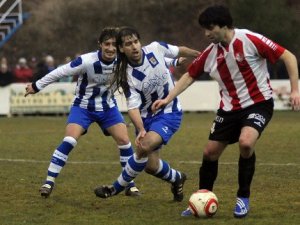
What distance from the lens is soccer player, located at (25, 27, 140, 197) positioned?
31.9ft

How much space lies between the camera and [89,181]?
10789 mm

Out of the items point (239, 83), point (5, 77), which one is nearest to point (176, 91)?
point (239, 83)

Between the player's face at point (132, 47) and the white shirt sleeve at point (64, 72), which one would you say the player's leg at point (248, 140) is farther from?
the white shirt sleeve at point (64, 72)

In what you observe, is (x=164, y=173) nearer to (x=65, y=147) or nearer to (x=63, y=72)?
(x=65, y=147)

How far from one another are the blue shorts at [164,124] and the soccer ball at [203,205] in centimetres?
88

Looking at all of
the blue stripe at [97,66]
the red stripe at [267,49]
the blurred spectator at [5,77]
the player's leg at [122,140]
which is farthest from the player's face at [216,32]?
the blurred spectator at [5,77]

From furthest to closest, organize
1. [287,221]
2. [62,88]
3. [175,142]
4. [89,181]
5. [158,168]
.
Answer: [62,88], [175,142], [89,181], [158,168], [287,221]

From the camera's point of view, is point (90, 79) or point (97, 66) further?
point (90, 79)

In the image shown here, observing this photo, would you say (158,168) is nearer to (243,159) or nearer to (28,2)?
(243,159)

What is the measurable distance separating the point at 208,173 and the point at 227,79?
0.90 metres

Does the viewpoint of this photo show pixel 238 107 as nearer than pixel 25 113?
Yes

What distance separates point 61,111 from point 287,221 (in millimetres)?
19345

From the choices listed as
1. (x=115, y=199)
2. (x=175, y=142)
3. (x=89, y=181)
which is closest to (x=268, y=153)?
(x=175, y=142)

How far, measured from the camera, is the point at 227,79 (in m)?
7.93
